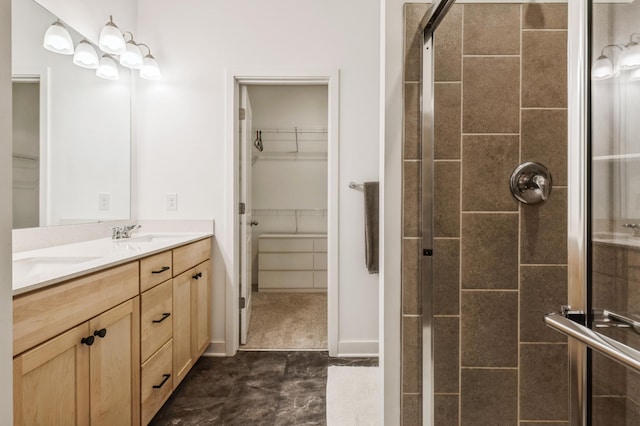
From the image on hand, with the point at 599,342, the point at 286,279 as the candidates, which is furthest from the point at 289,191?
the point at 599,342

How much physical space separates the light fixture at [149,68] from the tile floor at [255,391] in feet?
6.47

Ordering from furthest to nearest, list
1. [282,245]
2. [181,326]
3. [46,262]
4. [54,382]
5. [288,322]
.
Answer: [282,245] < [288,322] < [181,326] < [46,262] < [54,382]

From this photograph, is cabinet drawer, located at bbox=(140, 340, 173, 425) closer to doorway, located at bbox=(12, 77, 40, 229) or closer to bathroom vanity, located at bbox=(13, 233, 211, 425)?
bathroom vanity, located at bbox=(13, 233, 211, 425)

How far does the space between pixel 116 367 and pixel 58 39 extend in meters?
1.61

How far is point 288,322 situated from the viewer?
2.88 metres

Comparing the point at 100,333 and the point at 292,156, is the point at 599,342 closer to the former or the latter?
the point at 100,333

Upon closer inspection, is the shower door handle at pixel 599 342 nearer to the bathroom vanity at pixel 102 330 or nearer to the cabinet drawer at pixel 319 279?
the bathroom vanity at pixel 102 330

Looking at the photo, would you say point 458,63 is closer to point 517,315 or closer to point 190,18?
point 517,315

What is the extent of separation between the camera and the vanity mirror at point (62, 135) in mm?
1439

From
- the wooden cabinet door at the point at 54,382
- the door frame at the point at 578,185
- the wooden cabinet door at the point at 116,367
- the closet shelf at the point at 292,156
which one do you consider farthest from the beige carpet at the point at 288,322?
the door frame at the point at 578,185

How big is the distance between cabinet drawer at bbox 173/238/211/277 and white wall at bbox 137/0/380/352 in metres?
0.16

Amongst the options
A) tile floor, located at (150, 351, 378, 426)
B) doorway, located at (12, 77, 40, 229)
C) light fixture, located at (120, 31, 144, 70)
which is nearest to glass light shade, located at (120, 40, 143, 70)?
light fixture, located at (120, 31, 144, 70)

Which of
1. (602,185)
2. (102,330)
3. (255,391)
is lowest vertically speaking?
(255,391)

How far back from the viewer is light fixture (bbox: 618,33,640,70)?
0.63 metres
